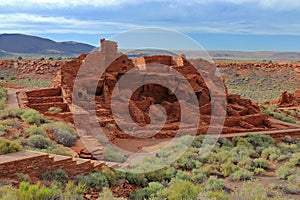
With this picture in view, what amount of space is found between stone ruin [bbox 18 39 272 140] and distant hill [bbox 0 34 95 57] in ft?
416

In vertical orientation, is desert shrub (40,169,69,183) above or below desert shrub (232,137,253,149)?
above

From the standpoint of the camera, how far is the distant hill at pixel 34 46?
5714 inches

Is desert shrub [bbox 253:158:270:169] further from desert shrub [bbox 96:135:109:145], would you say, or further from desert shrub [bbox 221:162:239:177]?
desert shrub [bbox 96:135:109:145]

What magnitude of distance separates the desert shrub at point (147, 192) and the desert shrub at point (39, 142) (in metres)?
3.43

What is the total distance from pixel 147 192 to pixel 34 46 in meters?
158

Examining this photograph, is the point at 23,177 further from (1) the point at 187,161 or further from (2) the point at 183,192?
(1) the point at 187,161

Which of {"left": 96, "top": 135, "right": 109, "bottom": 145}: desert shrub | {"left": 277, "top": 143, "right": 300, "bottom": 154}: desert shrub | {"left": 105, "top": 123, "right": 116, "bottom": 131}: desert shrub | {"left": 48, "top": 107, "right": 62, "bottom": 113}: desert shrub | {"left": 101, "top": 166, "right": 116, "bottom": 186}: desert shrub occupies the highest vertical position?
{"left": 48, "top": 107, "right": 62, "bottom": 113}: desert shrub

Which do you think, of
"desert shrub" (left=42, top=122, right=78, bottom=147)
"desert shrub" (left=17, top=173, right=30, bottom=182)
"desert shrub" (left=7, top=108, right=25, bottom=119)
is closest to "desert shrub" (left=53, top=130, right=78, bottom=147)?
"desert shrub" (left=42, top=122, right=78, bottom=147)

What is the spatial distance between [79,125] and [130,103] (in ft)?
13.4

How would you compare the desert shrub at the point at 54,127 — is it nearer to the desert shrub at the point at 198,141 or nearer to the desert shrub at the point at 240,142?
the desert shrub at the point at 198,141

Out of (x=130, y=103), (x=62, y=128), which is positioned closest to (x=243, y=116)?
(x=130, y=103)

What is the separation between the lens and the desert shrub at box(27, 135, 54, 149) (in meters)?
10.3

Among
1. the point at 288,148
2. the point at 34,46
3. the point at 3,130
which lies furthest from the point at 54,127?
the point at 34,46

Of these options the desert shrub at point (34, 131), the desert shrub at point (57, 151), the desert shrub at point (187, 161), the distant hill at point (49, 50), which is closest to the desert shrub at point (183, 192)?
the desert shrub at point (57, 151)
